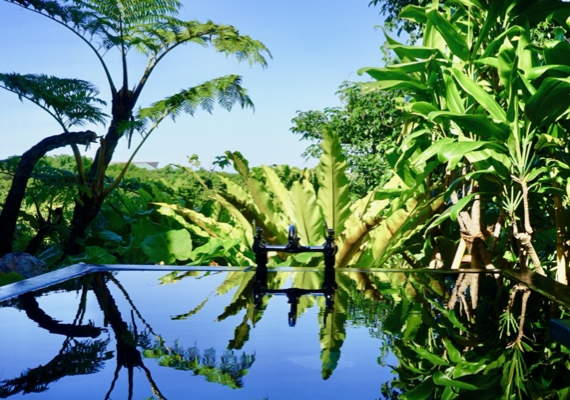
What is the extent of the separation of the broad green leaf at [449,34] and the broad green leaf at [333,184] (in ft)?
3.64

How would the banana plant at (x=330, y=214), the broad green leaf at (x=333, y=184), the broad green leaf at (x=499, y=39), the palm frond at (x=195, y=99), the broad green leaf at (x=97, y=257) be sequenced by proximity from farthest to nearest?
the palm frond at (x=195, y=99) < the broad green leaf at (x=97, y=257) < the broad green leaf at (x=333, y=184) < the banana plant at (x=330, y=214) < the broad green leaf at (x=499, y=39)

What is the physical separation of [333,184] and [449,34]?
4.15 ft

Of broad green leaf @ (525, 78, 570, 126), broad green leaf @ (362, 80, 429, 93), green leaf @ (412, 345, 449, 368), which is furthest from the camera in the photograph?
broad green leaf @ (362, 80, 429, 93)

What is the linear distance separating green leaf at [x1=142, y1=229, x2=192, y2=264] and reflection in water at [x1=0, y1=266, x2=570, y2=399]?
149 centimetres

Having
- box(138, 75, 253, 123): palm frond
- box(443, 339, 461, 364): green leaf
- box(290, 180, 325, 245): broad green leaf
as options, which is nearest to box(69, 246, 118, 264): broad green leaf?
box(290, 180, 325, 245): broad green leaf

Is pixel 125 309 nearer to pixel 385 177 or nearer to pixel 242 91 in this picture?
pixel 385 177

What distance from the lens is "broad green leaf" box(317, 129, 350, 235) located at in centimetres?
278

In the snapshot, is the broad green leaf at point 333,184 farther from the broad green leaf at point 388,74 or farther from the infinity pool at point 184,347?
the infinity pool at point 184,347

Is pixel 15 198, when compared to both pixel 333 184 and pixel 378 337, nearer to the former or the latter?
pixel 333 184

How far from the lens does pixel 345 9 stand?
8695mm

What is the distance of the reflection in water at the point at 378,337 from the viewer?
64 cm

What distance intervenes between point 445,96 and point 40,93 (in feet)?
11.1

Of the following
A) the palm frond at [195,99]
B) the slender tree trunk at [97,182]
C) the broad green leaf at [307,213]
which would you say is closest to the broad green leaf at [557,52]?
the broad green leaf at [307,213]

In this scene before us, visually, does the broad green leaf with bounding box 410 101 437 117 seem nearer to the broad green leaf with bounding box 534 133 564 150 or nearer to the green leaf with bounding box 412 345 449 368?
the broad green leaf with bounding box 534 133 564 150
